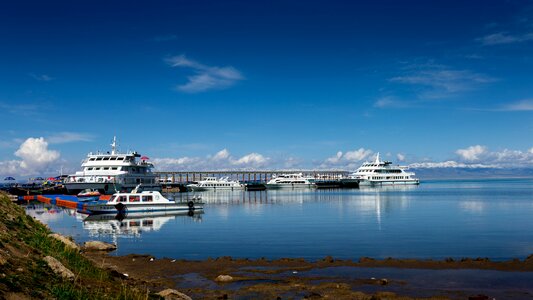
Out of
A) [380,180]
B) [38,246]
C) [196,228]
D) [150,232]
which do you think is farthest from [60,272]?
[380,180]

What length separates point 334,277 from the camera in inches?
733

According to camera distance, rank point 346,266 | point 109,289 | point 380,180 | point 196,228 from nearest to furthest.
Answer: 1. point 109,289
2. point 346,266
3. point 196,228
4. point 380,180

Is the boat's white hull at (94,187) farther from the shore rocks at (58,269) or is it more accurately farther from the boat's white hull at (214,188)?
the shore rocks at (58,269)

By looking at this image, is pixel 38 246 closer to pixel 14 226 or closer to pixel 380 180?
pixel 14 226

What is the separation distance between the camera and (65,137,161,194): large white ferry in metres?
85.6

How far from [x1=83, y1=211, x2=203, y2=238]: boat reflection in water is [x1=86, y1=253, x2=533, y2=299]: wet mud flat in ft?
46.0

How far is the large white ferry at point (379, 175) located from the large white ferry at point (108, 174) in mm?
87850

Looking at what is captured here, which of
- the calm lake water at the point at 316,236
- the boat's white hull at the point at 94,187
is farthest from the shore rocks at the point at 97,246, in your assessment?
the boat's white hull at the point at 94,187

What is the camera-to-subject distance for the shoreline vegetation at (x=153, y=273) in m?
10.0

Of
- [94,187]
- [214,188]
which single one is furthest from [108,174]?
[214,188]

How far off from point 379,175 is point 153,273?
150 meters

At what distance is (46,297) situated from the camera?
8.71m

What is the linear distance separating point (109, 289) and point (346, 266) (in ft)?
39.1

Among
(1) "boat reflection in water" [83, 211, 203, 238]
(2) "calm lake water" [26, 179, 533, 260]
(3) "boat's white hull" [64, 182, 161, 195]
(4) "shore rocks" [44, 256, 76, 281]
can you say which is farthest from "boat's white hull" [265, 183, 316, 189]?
(4) "shore rocks" [44, 256, 76, 281]
